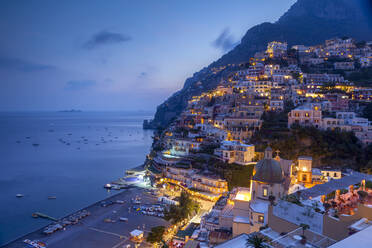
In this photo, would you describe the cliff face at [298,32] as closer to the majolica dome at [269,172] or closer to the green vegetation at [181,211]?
the green vegetation at [181,211]

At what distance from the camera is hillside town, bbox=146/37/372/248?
1159cm

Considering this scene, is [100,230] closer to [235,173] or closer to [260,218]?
[235,173]

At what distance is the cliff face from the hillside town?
4764 cm

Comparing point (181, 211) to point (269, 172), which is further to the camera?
point (181, 211)

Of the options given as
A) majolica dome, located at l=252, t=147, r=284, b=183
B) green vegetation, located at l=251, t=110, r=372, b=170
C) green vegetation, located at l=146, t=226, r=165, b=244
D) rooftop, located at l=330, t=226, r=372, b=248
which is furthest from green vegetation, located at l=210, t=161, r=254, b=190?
rooftop, located at l=330, t=226, r=372, b=248

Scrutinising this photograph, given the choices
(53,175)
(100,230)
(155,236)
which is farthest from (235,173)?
(53,175)

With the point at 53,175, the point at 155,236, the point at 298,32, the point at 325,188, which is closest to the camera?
the point at 325,188

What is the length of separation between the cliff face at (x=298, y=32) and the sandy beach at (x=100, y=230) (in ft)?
288

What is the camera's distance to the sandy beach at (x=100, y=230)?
2923cm

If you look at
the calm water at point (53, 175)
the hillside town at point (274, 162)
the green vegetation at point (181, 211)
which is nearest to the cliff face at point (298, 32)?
the calm water at point (53, 175)

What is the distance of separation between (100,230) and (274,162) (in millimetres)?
22972

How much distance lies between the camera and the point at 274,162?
23.0 metres

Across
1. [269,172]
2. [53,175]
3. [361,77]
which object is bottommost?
[53,175]

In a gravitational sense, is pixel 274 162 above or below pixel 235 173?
above
